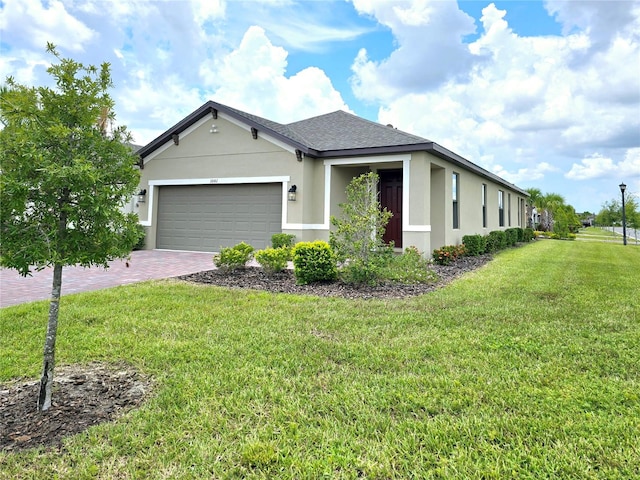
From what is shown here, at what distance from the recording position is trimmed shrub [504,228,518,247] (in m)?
17.3

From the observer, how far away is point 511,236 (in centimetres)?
1792

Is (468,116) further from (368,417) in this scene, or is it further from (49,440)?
(49,440)

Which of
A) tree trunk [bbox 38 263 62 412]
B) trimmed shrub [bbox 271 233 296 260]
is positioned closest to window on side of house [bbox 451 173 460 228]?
trimmed shrub [bbox 271 233 296 260]

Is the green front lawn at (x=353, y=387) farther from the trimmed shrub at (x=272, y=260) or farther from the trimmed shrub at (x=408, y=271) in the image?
the trimmed shrub at (x=272, y=260)

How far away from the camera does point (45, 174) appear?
239cm

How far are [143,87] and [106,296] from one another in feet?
30.7

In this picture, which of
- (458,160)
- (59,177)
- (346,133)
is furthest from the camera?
(346,133)

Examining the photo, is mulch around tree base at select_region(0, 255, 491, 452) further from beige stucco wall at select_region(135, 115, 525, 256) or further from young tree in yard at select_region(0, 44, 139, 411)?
beige stucco wall at select_region(135, 115, 525, 256)

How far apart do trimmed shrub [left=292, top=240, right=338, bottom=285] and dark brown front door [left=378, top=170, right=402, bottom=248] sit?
5412 millimetres

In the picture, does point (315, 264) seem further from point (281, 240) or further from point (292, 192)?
point (292, 192)

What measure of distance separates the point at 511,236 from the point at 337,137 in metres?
10.8

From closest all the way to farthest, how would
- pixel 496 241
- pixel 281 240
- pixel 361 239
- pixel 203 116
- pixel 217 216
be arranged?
pixel 361 239 → pixel 281 240 → pixel 203 116 → pixel 217 216 → pixel 496 241

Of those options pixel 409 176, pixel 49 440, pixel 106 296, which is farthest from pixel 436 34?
pixel 49 440

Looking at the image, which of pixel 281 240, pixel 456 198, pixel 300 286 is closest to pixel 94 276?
pixel 300 286
